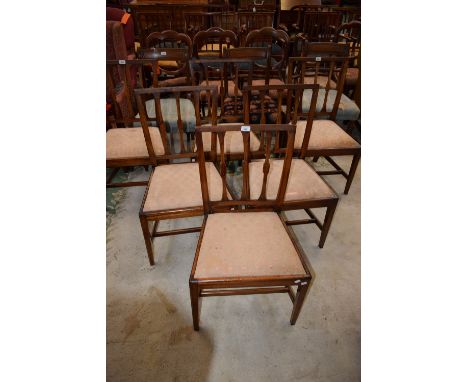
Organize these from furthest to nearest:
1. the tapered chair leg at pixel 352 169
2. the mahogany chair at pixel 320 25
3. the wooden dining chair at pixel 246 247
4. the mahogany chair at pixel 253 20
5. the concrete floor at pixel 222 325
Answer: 1. the mahogany chair at pixel 320 25
2. the mahogany chair at pixel 253 20
3. the tapered chair leg at pixel 352 169
4. the concrete floor at pixel 222 325
5. the wooden dining chair at pixel 246 247

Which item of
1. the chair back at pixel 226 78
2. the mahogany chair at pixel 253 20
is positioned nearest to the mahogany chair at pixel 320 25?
the mahogany chair at pixel 253 20

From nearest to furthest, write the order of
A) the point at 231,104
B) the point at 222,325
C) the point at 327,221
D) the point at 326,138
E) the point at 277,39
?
the point at 222,325
the point at 327,221
the point at 326,138
the point at 231,104
the point at 277,39

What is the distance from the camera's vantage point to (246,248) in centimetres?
114

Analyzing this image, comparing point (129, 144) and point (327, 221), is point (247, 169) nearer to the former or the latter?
point (327, 221)

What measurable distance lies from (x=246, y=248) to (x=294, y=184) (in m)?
0.53

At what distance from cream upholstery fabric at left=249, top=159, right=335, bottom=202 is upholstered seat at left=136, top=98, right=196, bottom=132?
67 centimetres

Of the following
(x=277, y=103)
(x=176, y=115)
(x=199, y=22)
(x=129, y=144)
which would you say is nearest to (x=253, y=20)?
(x=199, y=22)

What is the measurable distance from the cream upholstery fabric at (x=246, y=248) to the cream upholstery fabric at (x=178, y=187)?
0.18 meters

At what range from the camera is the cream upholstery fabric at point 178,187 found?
1.38m

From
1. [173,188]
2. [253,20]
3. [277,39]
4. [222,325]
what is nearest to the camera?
[222,325]

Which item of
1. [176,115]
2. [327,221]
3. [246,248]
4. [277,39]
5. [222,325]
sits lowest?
[222,325]

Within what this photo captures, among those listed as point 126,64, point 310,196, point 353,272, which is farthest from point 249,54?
point 353,272

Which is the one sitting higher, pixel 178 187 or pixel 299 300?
pixel 178 187

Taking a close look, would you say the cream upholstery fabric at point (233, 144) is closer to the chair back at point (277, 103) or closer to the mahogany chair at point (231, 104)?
the mahogany chair at point (231, 104)
